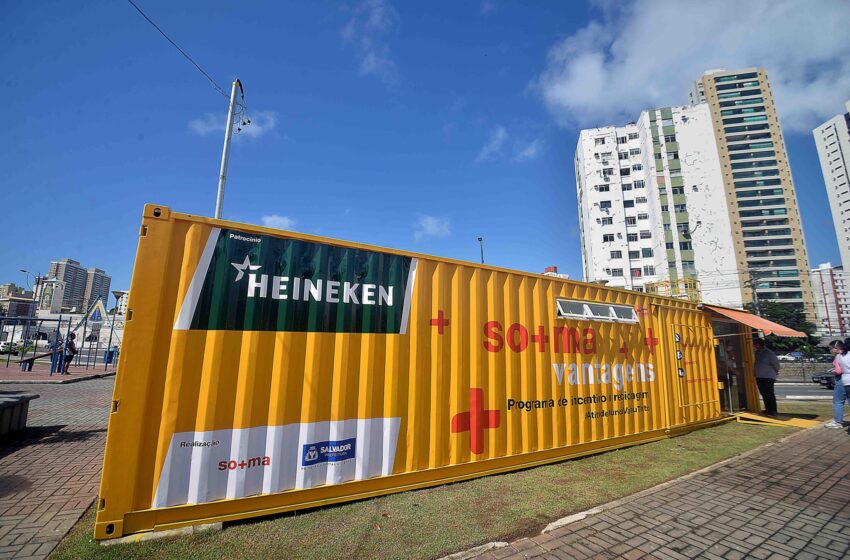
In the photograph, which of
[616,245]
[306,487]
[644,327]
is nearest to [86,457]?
[306,487]

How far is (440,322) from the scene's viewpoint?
4898mm

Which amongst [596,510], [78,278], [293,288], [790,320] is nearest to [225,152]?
[293,288]

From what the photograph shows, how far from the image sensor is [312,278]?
417 centimetres

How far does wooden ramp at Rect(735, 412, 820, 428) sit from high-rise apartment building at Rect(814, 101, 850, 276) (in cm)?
14069

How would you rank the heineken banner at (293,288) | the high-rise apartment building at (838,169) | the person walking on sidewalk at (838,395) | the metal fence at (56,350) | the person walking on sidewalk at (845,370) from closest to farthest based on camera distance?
the heineken banner at (293,288) → the person walking on sidewalk at (845,370) → the person walking on sidewalk at (838,395) → the metal fence at (56,350) → the high-rise apartment building at (838,169)

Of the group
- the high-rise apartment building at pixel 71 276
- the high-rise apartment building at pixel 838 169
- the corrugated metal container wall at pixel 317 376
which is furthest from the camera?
the high-rise apartment building at pixel 838 169

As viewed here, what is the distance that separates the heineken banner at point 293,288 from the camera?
3701 millimetres

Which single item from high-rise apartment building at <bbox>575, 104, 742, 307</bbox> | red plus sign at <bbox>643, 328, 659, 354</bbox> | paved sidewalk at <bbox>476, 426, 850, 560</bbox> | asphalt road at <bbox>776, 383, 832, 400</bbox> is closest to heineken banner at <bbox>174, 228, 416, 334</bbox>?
paved sidewalk at <bbox>476, 426, 850, 560</bbox>

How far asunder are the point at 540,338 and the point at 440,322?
1.87 m

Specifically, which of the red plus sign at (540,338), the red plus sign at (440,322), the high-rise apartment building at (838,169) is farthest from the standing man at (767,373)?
the high-rise apartment building at (838,169)

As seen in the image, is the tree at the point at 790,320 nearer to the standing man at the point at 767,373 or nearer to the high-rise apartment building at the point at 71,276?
the standing man at the point at 767,373

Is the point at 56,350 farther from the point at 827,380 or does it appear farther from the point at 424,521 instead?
the point at 827,380

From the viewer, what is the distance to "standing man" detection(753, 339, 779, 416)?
9.59 m

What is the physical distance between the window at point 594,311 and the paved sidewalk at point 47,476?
6.48m
